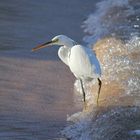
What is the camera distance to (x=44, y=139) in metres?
8.77

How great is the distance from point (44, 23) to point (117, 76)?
4.87 meters

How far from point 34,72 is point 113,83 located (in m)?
1.49

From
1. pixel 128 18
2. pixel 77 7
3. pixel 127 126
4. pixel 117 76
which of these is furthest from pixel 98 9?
pixel 127 126

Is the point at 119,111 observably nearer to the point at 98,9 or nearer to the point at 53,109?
the point at 53,109

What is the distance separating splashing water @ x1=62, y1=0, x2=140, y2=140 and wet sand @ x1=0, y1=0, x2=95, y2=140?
29 centimetres

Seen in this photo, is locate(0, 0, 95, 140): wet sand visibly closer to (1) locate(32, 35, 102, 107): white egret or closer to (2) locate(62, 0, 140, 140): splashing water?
(2) locate(62, 0, 140, 140): splashing water

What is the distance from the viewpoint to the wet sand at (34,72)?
369 inches

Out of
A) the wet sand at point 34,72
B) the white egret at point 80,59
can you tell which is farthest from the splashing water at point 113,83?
the white egret at point 80,59

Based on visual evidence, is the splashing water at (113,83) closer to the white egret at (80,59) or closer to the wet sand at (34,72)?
the wet sand at (34,72)

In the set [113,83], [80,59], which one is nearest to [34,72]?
[113,83]

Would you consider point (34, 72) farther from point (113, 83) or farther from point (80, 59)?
point (80, 59)

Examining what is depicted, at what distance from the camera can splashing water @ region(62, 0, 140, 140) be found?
889cm

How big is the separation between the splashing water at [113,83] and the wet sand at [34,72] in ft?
0.97

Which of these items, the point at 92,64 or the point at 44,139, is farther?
the point at 92,64
